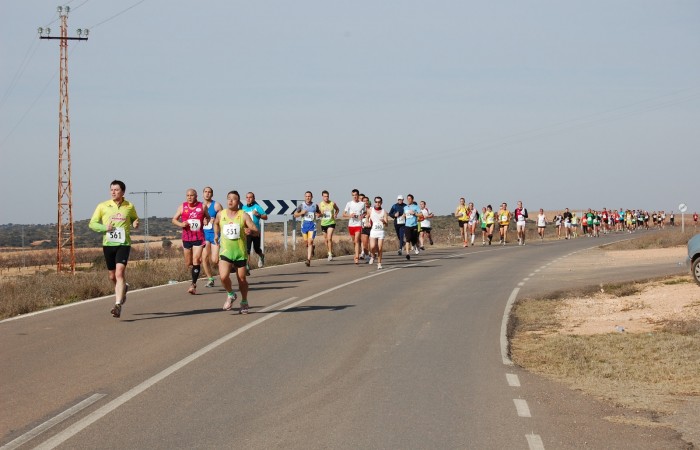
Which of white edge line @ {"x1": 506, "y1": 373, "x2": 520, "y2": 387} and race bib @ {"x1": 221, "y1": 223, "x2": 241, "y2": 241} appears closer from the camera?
white edge line @ {"x1": 506, "y1": 373, "x2": 520, "y2": 387}

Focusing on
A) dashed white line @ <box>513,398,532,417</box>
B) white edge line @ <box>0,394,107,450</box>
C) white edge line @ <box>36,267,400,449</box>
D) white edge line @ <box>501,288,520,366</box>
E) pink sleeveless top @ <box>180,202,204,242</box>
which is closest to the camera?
white edge line @ <box>0,394,107,450</box>

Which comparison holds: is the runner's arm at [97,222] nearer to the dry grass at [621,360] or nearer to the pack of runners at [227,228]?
the pack of runners at [227,228]

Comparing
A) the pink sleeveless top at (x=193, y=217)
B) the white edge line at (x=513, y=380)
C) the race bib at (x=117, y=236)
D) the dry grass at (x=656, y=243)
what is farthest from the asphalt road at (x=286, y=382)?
the dry grass at (x=656, y=243)

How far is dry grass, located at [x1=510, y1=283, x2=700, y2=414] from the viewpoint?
952cm

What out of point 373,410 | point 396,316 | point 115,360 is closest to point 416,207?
point 396,316

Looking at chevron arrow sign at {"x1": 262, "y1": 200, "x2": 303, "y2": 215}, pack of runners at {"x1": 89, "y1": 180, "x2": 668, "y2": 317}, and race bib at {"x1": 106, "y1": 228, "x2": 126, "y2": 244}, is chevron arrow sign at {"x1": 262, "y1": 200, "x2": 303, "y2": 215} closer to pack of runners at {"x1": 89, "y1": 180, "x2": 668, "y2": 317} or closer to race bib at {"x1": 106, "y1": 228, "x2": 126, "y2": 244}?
pack of runners at {"x1": 89, "y1": 180, "x2": 668, "y2": 317}

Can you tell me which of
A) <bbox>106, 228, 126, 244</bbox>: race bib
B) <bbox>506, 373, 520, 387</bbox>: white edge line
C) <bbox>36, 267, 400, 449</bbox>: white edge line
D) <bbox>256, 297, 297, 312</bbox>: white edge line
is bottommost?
<bbox>506, 373, 520, 387</bbox>: white edge line

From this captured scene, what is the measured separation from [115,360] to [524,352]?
489 centimetres

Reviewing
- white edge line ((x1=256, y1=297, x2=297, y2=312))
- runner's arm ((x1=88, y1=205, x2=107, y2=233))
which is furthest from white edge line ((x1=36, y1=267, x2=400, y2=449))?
runner's arm ((x1=88, y1=205, x2=107, y2=233))

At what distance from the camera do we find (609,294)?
19.5 meters

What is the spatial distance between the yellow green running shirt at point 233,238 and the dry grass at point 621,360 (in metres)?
4.21

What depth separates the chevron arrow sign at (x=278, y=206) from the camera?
31781 millimetres

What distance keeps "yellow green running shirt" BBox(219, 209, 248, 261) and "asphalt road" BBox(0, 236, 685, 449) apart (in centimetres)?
93

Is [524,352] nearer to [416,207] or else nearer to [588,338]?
[588,338]
